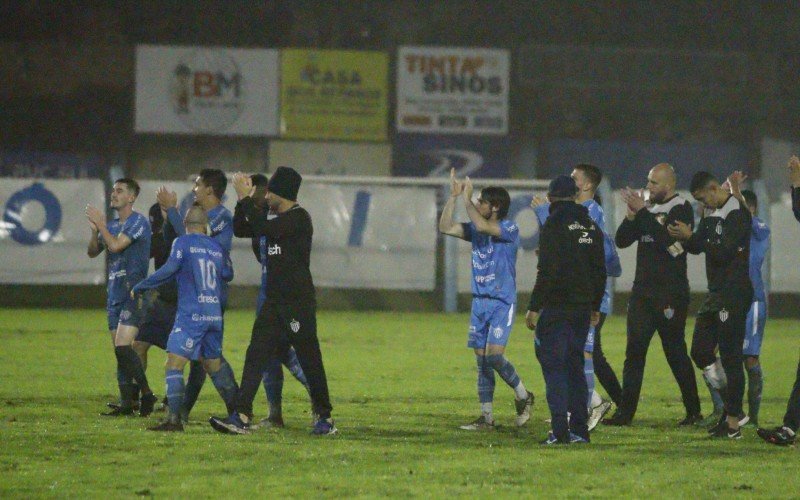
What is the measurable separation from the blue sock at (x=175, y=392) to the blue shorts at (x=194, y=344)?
0.54ft

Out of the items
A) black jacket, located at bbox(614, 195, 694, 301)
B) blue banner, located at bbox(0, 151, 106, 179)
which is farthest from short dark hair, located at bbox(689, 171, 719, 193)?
blue banner, located at bbox(0, 151, 106, 179)

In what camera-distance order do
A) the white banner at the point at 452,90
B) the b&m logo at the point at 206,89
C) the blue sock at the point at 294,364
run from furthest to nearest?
1. the white banner at the point at 452,90
2. the b&m logo at the point at 206,89
3. the blue sock at the point at 294,364

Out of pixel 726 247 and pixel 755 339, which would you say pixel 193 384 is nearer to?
pixel 726 247

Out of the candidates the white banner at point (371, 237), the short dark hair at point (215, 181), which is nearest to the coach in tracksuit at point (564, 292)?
the short dark hair at point (215, 181)

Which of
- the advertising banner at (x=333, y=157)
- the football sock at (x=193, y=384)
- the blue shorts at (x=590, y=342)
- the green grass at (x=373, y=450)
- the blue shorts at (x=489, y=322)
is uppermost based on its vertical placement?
the advertising banner at (x=333, y=157)

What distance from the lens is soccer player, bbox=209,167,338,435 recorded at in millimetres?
9961

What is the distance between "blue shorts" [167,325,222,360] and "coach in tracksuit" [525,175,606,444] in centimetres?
244

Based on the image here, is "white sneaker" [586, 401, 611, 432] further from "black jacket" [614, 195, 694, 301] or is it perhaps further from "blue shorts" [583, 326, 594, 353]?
"black jacket" [614, 195, 694, 301]

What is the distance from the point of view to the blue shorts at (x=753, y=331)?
36.8 ft

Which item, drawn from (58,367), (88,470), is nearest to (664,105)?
(58,367)

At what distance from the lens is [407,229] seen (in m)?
25.1

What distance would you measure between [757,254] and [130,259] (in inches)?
214

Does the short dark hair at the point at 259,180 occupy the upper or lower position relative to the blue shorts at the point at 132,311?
upper

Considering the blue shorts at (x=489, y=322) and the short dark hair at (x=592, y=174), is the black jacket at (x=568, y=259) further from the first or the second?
the short dark hair at (x=592, y=174)
